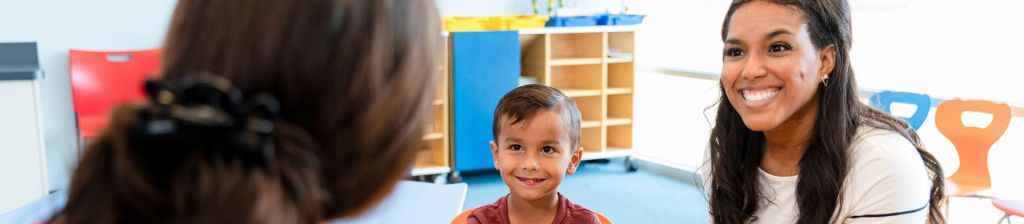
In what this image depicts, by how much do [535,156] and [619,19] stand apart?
2.76 metres

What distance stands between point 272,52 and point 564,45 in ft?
13.6

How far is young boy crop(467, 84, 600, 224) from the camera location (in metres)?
1.81

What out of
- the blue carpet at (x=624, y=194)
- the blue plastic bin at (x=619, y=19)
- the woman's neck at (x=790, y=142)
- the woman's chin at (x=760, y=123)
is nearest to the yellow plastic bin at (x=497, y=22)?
the blue plastic bin at (x=619, y=19)

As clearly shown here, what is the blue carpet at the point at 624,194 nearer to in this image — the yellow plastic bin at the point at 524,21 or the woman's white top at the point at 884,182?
the yellow plastic bin at the point at 524,21

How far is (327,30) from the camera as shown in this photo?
0.65 meters

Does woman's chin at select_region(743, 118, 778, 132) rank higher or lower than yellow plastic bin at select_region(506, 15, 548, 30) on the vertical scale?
lower

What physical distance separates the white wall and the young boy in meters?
2.61

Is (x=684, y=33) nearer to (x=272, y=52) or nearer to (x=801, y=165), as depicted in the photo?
(x=801, y=165)

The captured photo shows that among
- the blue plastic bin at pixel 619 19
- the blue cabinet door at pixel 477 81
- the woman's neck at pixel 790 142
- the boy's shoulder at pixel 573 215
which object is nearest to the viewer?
the woman's neck at pixel 790 142

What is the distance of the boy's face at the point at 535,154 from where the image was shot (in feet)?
5.96

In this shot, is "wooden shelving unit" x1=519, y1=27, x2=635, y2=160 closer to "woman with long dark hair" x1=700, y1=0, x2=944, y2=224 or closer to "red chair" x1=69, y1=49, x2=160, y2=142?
"red chair" x1=69, y1=49, x2=160, y2=142

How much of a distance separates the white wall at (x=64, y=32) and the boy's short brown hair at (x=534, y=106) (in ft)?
8.44

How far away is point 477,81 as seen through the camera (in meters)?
4.29

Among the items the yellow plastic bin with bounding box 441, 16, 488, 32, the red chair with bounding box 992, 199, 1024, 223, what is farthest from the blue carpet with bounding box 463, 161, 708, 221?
the red chair with bounding box 992, 199, 1024, 223
